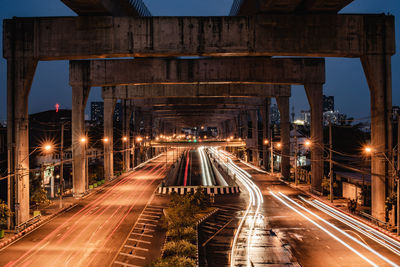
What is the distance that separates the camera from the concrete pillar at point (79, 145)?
105 feet

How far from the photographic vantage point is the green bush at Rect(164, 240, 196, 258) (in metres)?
15.0

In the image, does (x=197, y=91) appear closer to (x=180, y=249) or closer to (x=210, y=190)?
(x=210, y=190)

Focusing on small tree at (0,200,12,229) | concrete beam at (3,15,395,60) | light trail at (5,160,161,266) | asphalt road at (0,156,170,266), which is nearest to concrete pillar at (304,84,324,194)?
concrete beam at (3,15,395,60)

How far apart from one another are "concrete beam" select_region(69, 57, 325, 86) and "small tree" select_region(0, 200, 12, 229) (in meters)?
16.8

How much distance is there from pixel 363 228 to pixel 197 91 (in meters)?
26.4

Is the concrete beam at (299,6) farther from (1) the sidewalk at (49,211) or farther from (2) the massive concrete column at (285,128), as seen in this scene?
(2) the massive concrete column at (285,128)

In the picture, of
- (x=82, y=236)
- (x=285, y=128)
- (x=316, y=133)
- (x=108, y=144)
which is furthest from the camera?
(x=108, y=144)

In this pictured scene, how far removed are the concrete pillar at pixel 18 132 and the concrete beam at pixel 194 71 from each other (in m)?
11.3

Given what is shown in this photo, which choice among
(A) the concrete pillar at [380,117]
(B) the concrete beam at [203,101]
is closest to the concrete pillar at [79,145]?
(B) the concrete beam at [203,101]

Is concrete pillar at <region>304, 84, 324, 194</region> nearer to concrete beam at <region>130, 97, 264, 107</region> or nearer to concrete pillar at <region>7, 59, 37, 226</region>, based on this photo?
concrete beam at <region>130, 97, 264, 107</region>

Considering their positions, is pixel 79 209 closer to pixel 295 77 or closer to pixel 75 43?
pixel 75 43

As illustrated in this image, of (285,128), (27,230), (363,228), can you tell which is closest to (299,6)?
(363,228)

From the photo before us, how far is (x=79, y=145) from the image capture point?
31.9 m

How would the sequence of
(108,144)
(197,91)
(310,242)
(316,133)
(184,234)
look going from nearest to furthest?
1. (184,234)
2. (310,242)
3. (316,133)
4. (197,91)
5. (108,144)
